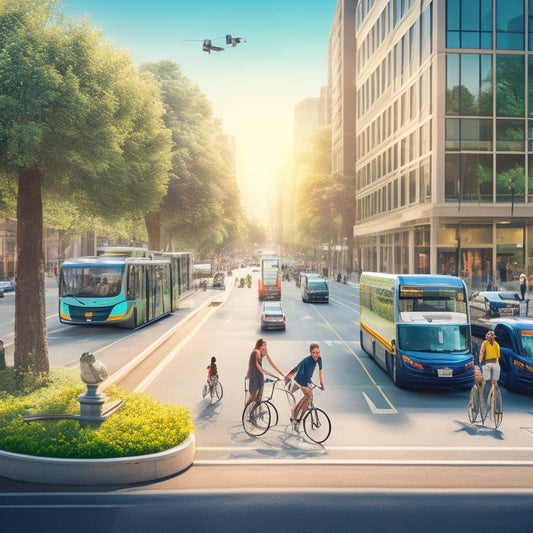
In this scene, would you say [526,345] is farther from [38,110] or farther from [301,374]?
[38,110]

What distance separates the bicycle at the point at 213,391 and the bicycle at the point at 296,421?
8.77 ft

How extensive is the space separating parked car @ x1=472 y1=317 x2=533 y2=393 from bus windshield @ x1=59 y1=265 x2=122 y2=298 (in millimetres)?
18038

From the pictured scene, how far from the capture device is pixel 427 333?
1802 cm

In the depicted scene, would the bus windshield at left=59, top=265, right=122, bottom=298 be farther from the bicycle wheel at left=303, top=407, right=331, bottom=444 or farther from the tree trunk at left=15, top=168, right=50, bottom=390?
the bicycle wheel at left=303, top=407, right=331, bottom=444

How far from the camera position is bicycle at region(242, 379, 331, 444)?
13211 millimetres

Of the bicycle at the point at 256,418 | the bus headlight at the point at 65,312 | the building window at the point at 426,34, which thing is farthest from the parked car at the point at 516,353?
the building window at the point at 426,34

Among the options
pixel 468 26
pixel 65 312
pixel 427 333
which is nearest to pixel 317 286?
pixel 65 312

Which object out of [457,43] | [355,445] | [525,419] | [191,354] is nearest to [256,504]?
[355,445]

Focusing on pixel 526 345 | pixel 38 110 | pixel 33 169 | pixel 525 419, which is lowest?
pixel 525 419

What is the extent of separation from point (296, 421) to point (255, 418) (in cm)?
89

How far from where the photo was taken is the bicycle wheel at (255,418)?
13.6 m

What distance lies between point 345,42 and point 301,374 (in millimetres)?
105151

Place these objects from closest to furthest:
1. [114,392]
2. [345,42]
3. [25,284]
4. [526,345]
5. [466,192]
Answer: [114,392], [25,284], [526,345], [466,192], [345,42]

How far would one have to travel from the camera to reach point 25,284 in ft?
52.1
